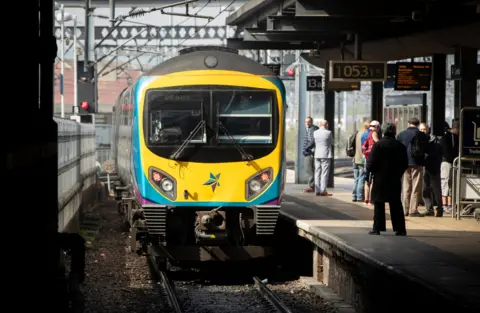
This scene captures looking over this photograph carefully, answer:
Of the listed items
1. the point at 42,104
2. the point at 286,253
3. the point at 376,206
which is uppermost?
the point at 42,104

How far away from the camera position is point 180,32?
48562mm

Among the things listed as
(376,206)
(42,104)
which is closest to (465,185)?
(376,206)

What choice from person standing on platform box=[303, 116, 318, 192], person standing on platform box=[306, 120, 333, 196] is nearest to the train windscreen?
person standing on platform box=[306, 120, 333, 196]

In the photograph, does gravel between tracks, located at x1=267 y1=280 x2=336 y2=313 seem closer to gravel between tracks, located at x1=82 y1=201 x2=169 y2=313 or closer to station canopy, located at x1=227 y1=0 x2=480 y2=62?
gravel between tracks, located at x1=82 y1=201 x2=169 y2=313

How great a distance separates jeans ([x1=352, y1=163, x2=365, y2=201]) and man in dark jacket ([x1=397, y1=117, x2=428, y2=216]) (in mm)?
2773

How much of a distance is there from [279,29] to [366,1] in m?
3.08

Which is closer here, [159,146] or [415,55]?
[159,146]

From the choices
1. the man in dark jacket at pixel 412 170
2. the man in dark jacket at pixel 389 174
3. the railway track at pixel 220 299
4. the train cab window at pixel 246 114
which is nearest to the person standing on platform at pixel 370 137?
the man in dark jacket at pixel 412 170

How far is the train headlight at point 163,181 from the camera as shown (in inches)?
565

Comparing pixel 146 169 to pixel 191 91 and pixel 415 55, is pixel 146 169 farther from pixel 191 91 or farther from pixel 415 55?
pixel 415 55

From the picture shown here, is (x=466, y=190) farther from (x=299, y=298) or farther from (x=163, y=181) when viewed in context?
(x=163, y=181)

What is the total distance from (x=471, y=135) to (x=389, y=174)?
3604 millimetres

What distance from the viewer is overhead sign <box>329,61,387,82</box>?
20.4 m

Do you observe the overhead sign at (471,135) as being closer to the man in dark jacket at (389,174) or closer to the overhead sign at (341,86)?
the man in dark jacket at (389,174)
